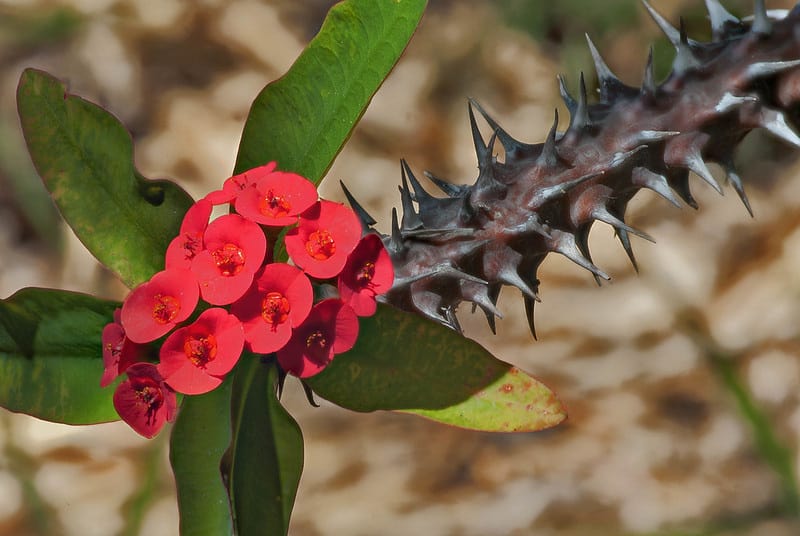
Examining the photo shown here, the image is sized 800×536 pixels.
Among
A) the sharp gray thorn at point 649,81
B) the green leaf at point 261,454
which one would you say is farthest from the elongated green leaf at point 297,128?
the sharp gray thorn at point 649,81

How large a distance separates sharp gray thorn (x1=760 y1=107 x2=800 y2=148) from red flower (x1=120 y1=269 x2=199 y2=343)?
538 mm

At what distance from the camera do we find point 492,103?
4.63 feet

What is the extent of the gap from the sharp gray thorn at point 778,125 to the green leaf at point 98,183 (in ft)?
1.79

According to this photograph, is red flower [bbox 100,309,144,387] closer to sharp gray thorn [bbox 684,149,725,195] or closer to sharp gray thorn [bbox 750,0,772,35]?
sharp gray thorn [bbox 684,149,725,195]

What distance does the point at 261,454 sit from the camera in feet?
2.31

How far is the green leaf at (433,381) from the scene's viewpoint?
29.0 inches

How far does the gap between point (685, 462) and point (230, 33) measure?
104 centimetres

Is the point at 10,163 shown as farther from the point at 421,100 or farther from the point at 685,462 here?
the point at 685,462

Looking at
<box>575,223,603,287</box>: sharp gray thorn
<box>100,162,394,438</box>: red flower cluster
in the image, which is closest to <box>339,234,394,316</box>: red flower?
<box>100,162,394,438</box>: red flower cluster

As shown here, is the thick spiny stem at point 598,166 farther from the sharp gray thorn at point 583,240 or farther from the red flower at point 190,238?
the red flower at point 190,238

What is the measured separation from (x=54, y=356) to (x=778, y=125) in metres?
0.69

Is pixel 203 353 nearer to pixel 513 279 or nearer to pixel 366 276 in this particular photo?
pixel 366 276

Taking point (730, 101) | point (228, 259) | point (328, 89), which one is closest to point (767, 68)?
point (730, 101)

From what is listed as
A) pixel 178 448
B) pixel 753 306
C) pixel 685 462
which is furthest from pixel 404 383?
pixel 753 306
